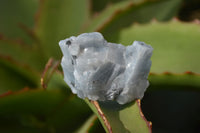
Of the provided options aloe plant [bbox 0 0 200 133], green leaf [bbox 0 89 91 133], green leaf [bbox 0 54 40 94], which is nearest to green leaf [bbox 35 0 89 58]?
aloe plant [bbox 0 0 200 133]

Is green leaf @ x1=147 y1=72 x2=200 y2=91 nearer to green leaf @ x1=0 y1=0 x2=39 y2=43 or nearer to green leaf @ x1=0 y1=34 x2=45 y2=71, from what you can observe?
green leaf @ x1=0 y1=34 x2=45 y2=71

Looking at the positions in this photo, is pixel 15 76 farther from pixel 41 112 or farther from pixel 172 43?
pixel 172 43

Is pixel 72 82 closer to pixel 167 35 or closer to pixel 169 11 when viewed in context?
pixel 167 35

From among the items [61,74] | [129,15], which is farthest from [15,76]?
[129,15]

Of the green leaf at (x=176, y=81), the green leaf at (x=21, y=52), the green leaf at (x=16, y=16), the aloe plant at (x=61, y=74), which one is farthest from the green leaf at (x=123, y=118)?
the green leaf at (x=16, y=16)

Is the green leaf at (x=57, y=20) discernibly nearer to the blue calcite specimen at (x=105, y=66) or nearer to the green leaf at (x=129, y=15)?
the green leaf at (x=129, y=15)

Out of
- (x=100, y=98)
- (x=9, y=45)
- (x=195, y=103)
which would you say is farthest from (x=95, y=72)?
(x=195, y=103)

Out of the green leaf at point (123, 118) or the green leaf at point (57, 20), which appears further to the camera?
the green leaf at point (57, 20)
